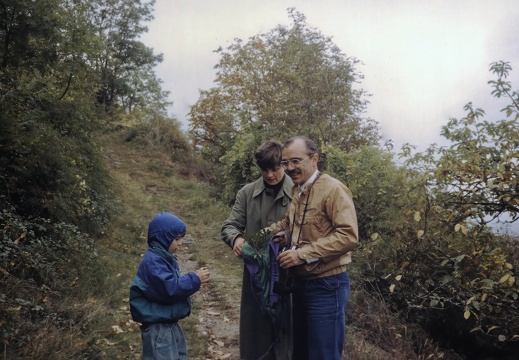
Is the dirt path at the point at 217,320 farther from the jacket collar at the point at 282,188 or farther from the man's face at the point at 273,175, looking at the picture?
the man's face at the point at 273,175

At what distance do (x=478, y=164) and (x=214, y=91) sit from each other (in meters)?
17.9

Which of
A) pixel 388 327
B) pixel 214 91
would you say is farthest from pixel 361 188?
pixel 214 91

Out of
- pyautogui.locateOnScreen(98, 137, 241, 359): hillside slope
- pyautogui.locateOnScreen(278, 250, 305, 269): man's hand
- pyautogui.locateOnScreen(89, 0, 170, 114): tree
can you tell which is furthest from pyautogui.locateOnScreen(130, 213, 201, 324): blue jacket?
pyautogui.locateOnScreen(89, 0, 170, 114): tree

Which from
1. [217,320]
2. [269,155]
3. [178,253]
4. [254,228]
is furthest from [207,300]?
[269,155]

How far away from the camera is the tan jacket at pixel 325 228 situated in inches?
110

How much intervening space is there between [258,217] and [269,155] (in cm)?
62

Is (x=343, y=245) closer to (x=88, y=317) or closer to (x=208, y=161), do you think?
(x=88, y=317)

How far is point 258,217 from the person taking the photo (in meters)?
4.02

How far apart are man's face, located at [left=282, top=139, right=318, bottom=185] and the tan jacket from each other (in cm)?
9

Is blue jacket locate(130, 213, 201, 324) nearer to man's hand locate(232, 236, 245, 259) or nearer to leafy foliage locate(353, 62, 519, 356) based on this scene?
man's hand locate(232, 236, 245, 259)

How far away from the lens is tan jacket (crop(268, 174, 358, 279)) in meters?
2.80

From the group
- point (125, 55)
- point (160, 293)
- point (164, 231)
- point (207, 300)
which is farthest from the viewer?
point (125, 55)

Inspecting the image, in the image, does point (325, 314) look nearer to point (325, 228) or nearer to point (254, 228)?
point (325, 228)

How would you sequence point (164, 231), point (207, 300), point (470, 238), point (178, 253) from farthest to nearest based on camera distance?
point (178, 253), point (207, 300), point (470, 238), point (164, 231)
